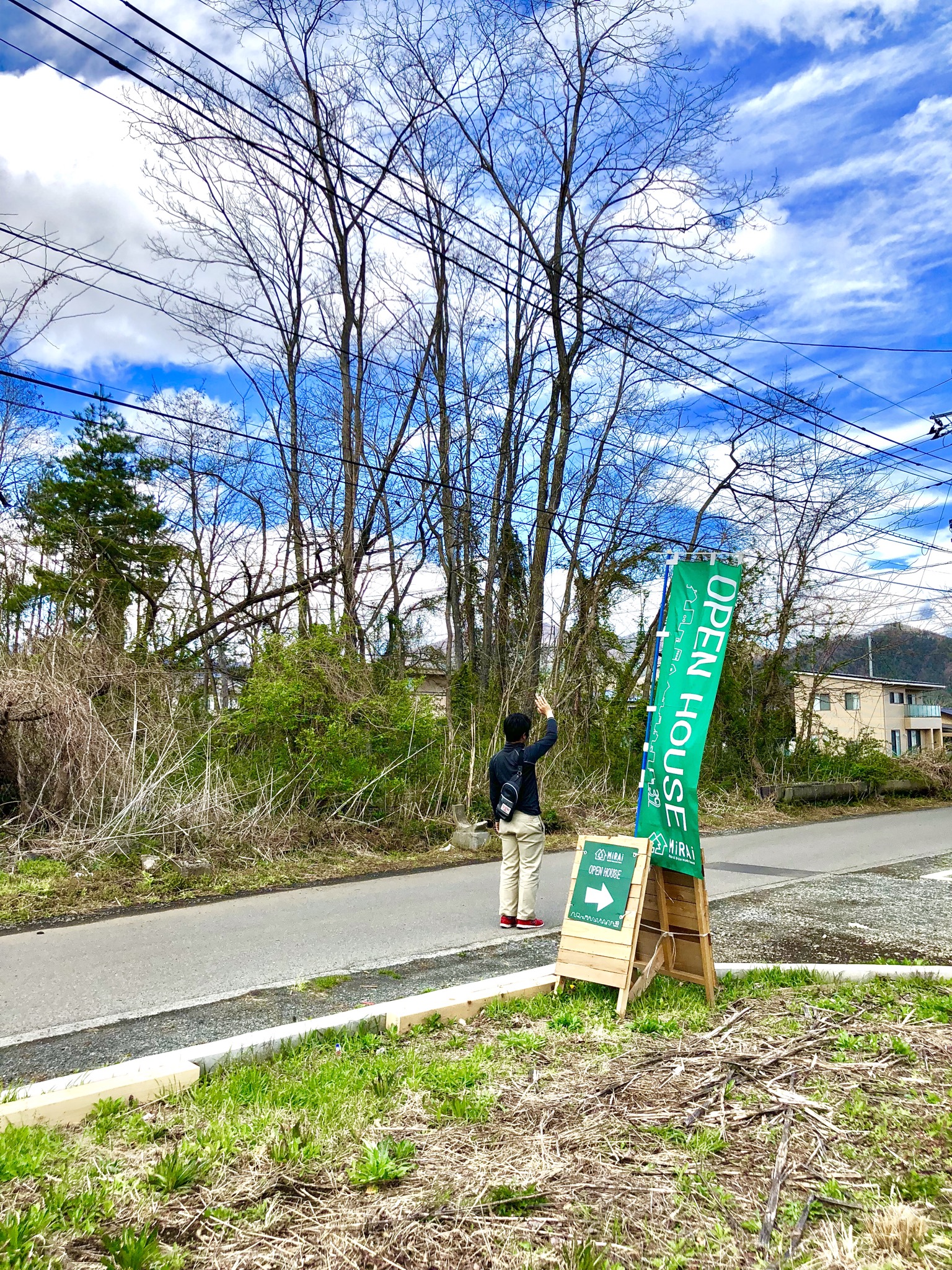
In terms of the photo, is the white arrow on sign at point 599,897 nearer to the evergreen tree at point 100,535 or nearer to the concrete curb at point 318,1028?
the concrete curb at point 318,1028

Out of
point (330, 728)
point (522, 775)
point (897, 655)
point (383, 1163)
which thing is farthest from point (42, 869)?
point (897, 655)

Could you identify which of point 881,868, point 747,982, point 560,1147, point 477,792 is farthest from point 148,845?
point 881,868

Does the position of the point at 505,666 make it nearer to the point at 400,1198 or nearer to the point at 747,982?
the point at 747,982

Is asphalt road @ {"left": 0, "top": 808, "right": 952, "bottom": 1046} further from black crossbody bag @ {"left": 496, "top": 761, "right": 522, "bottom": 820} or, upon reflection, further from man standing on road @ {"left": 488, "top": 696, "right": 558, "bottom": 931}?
black crossbody bag @ {"left": 496, "top": 761, "right": 522, "bottom": 820}

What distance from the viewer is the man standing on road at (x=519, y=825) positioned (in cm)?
753

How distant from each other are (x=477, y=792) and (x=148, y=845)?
17.6ft

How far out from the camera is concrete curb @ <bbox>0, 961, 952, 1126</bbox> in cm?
372

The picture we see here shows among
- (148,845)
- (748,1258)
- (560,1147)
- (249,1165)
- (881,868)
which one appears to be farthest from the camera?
(881,868)

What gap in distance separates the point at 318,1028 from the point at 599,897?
1.94 meters

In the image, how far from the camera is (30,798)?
400 inches

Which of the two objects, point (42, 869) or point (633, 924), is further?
point (42, 869)

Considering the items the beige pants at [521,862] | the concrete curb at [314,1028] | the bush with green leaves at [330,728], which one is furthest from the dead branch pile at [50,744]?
the concrete curb at [314,1028]

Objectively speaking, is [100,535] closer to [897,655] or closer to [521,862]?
[521,862]

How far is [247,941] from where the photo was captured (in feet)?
24.1
